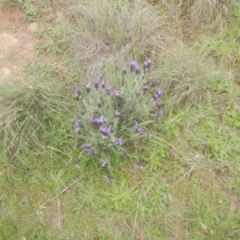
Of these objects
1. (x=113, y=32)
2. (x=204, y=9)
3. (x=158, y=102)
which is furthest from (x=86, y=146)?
(x=204, y=9)

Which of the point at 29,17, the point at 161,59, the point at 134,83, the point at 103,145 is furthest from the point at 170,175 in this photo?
the point at 29,17

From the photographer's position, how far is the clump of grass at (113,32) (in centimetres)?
253

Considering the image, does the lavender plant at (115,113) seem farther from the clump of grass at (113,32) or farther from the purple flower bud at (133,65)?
the clump of grass at (113,32)

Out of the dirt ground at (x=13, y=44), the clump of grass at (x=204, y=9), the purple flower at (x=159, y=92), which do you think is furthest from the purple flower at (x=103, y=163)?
the clump of grass at (x=204, y=9)

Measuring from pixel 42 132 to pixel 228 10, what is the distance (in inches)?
67.7

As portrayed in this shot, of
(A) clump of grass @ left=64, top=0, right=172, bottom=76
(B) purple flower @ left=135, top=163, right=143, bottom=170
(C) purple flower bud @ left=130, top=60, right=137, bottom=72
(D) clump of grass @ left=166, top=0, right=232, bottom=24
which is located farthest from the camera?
→ (D) clump of grass @ left=166, top=0, right=232, bottom=24

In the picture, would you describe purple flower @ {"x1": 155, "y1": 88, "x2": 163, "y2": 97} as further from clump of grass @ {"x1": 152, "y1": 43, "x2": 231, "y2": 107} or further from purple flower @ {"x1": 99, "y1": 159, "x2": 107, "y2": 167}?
purple flower @ {"x1": 99, "y1": 159, "x2": 107, "y2": 167}

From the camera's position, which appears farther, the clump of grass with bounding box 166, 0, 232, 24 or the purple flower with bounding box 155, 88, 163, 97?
the clump of grass with bounding box 166, 0, 232, 24

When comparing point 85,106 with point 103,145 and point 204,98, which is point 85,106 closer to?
point 103,145

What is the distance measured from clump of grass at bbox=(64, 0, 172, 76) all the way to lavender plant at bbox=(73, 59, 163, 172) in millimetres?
238

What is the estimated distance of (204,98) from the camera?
7.88ft

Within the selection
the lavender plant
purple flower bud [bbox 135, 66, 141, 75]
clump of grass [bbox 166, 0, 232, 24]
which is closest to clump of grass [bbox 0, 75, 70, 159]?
the lavender plant

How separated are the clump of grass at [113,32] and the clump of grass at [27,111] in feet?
1.05

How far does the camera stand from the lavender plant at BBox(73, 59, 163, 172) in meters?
2.14
